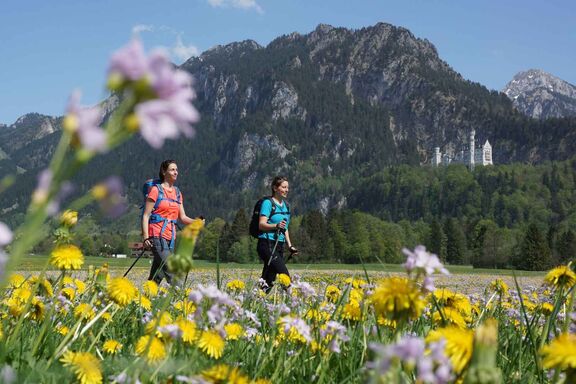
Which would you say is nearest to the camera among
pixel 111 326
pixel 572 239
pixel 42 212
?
pixel 42 212

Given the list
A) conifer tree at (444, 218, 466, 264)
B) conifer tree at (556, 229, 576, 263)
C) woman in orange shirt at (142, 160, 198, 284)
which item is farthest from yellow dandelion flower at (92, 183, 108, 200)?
conifer tree at (444, 218, 466, 264)

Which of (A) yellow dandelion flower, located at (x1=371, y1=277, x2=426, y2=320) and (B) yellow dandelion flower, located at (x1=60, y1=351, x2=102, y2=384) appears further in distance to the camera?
(B) yellow dandelion flower, located at (x1=60, y1=351, x2=102, y2=384)

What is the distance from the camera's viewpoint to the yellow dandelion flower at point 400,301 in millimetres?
1291

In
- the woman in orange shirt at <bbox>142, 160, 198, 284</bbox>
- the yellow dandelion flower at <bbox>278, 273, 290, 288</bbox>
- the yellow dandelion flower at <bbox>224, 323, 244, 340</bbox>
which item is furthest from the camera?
the woman in orange shirt at <bbox>142, 160, 198, 284</bbox>

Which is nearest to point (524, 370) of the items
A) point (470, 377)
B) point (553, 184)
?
point (470, 377)

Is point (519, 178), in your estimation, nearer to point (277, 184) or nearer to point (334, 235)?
point (334, 235)

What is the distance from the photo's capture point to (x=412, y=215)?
170125 mm

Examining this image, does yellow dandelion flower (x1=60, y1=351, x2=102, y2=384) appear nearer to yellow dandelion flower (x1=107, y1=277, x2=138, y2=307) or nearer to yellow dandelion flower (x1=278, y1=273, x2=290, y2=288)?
yellow dandelion flower (x1=107, y1=277, x2=138, y2=307)

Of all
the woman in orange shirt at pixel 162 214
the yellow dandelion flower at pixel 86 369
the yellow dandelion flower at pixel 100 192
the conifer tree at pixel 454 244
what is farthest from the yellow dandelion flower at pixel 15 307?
the conifer tree at pixel 454 244

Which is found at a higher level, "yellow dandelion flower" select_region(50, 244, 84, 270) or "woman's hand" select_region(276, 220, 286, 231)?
"woman's hand" select_region(276, 220, 286, 231)

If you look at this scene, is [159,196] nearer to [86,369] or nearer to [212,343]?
[212,343]

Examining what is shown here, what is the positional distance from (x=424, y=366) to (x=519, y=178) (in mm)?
167406

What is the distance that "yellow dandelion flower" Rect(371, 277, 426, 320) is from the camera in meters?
1.29

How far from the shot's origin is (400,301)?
1.29 meters
